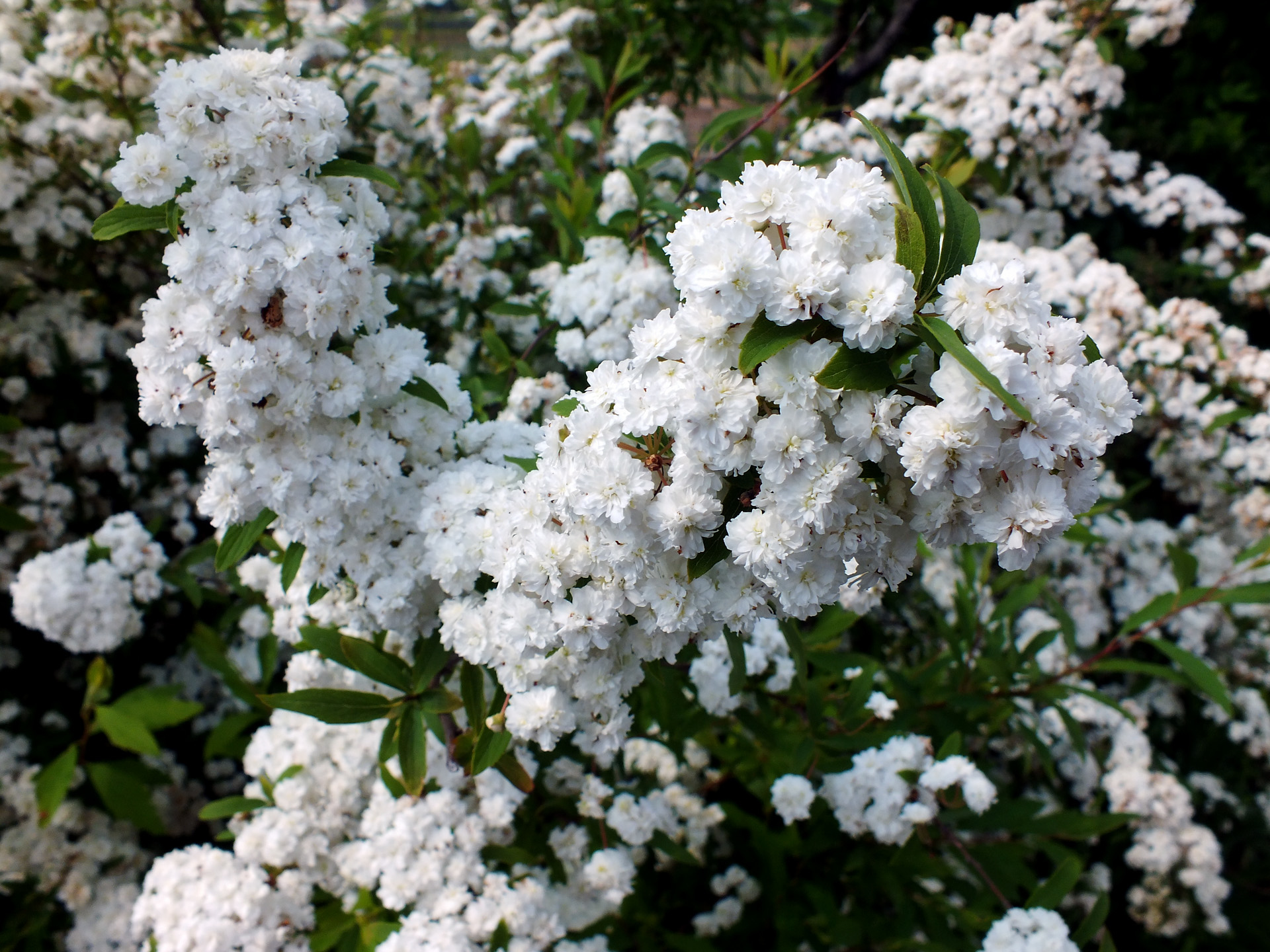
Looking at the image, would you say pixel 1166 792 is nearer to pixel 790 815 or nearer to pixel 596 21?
pixel 790 815

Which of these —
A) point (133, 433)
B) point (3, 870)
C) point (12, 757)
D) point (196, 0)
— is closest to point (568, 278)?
point (196, 0)

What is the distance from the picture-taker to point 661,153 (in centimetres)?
235

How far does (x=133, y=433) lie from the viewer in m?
3.62

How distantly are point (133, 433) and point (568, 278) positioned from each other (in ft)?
7.91

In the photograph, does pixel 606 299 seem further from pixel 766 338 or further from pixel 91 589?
pixel 91 589

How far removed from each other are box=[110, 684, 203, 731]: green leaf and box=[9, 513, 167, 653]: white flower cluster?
0.77 feet

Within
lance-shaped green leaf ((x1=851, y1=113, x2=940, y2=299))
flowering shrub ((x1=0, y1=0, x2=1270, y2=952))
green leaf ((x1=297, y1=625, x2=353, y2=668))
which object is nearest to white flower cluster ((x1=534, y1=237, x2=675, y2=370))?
flowering shrub ((x1=0, y1=0, x2=1270, y2=952))

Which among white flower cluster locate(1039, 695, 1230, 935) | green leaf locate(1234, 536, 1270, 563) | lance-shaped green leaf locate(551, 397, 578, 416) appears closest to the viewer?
lance-shaped green leaf locate(551, 397, 578, 416)

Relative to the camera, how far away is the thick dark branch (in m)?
4.95

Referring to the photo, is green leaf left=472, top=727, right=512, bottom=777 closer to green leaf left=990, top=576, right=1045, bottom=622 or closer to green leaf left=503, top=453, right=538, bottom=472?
green leaf left=503, top=453, right=538, bottom=472

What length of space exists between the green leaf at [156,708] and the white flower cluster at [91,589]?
0.77 ft

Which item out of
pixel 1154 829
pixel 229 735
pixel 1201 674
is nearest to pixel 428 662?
pixel 229 735

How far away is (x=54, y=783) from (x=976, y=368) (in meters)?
3.21

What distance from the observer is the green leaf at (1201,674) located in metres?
2.25
